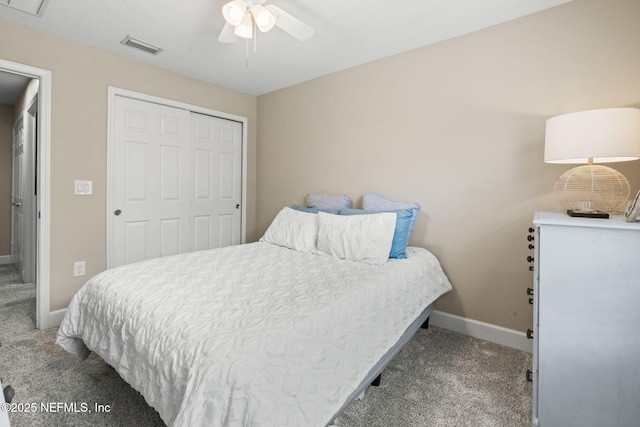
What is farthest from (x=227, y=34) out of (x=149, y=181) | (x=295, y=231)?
(x=149, y=181)

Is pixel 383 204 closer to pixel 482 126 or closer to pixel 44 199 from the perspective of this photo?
pixel 482 126

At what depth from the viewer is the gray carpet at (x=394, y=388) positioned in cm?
152

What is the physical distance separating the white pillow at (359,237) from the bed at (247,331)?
0.10 m

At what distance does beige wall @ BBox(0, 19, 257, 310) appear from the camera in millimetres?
2412

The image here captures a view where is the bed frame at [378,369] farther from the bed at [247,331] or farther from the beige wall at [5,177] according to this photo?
the beige wall at [5,177]

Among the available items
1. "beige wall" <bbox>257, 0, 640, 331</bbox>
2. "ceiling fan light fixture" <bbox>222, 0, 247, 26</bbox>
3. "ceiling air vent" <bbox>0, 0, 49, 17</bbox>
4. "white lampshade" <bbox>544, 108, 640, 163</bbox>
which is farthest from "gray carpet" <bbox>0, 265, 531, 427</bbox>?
"ceiling air vent" <bbox>0, 0, 49, 17</bbox>

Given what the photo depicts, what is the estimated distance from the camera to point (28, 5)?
207 cm

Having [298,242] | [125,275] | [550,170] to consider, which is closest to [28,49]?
[125,275]

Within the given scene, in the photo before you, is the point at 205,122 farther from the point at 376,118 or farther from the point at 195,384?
the point at 195,384

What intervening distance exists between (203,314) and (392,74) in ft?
8.09

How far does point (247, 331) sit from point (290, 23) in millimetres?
1727

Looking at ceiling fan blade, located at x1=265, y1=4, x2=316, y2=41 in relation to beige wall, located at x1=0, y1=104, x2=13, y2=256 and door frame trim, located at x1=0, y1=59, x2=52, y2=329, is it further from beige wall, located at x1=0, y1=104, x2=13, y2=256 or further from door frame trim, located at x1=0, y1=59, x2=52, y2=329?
beige wall, located at x1=0, y1=104, x2=13, y2=256

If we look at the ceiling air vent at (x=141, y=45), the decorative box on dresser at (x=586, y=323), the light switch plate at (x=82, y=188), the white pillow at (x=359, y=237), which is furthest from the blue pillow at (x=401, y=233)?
the light switch plate at (x=82, y=188)

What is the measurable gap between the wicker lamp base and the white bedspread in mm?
1019
